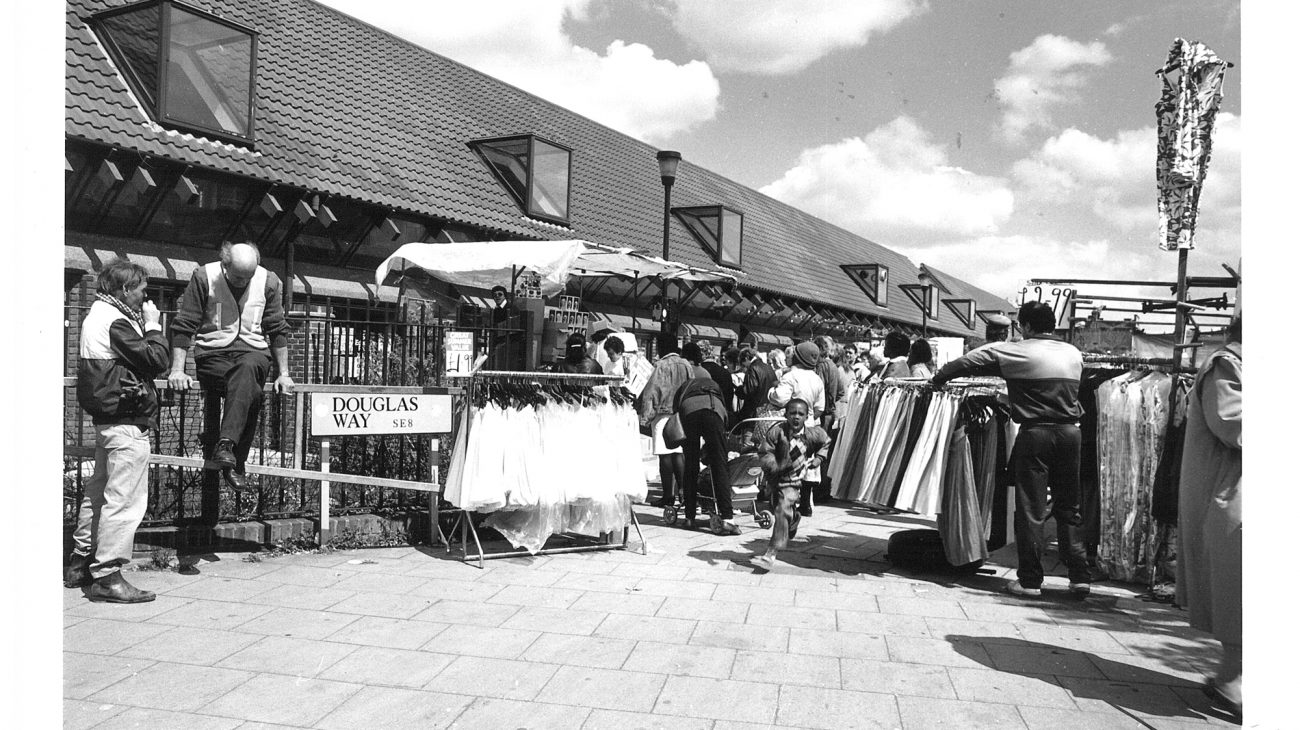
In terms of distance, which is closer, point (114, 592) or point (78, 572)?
point (114, 592)

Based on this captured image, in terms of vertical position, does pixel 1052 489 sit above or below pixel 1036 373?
below

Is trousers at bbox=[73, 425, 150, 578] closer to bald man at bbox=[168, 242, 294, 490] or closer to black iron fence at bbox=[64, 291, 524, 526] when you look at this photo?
bald man at bbox=[168, 242, 294, 490]

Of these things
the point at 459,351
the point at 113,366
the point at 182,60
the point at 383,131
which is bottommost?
the point at 113,366

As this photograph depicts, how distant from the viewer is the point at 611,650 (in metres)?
4.45

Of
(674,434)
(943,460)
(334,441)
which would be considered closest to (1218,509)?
(943,460)

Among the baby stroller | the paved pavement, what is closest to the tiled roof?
the baby stroller

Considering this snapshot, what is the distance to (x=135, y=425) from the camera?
5168 mm

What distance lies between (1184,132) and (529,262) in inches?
210

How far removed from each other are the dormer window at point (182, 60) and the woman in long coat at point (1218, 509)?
12.3 m

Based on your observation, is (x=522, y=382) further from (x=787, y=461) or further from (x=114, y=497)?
(x=114, y=497)

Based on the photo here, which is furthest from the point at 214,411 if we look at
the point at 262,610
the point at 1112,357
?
the point at 1112,357

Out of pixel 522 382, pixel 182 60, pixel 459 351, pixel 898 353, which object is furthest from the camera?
pixel 182 60

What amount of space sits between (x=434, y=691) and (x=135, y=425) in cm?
271
